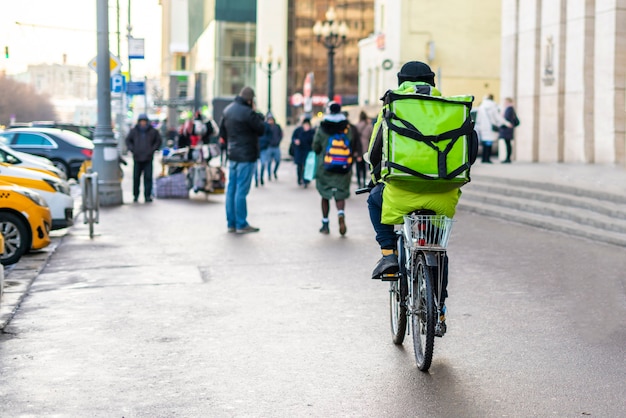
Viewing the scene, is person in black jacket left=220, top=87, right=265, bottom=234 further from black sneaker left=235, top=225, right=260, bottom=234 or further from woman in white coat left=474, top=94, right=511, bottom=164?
woman in white coat left=474, top=94, right=511, bottom=164

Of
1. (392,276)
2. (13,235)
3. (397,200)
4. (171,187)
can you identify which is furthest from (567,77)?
(397,200)

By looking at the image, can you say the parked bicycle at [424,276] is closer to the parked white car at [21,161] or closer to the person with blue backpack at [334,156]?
the person with blue backpack at [334,156]


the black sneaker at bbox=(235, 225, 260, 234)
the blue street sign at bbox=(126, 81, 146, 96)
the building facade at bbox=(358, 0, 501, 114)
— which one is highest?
the building facade at bbox=(358, 0, 501, 114)

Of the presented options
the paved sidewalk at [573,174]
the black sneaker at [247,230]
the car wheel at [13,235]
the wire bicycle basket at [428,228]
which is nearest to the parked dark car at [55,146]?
the paved sidewalk at [573,174]

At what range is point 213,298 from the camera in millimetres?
9617

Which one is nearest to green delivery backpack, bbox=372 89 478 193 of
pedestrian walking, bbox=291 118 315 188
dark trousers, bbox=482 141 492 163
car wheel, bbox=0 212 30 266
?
car wheel, bbox=0 212 30 266

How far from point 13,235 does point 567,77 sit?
62.2 ft

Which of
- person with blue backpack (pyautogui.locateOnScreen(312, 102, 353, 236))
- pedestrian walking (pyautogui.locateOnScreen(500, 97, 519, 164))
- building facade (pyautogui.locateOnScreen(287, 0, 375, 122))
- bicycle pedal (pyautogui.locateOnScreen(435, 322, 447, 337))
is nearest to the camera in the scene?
bicycle pedal (pyautogui.locateOnScreen(435, 322, 447, 337))

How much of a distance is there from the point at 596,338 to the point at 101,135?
14.5 metres

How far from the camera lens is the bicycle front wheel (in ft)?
21.1

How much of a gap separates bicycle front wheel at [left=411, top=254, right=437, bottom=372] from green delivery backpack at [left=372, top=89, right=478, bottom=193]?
20.3 inches

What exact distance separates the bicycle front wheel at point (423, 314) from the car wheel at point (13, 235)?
251 inches

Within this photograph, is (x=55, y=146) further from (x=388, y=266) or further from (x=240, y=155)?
(x=388, y=266)

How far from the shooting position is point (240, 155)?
15.4 m
